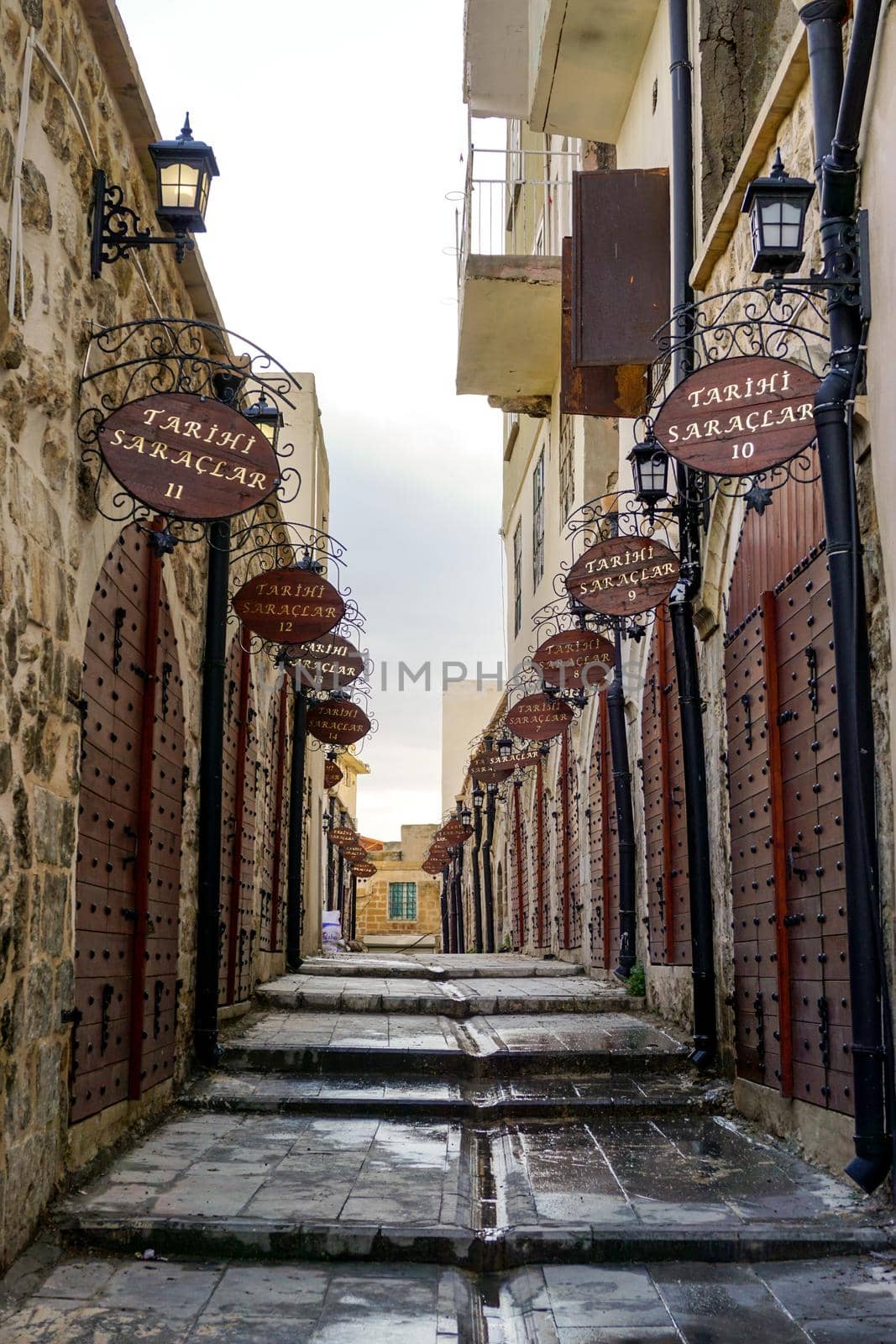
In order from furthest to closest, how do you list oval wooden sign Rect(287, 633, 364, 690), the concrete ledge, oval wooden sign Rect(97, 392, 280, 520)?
oval wooden sign Rect(287, 633, 364, 690)
oval wooden sign Rect(97, 392, 280, 520)
the concrete ledge

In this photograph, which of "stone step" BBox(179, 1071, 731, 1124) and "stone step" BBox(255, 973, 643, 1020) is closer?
"stone step" BBox(179, 1071, 731, 1124)

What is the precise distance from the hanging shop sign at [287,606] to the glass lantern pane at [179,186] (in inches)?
115

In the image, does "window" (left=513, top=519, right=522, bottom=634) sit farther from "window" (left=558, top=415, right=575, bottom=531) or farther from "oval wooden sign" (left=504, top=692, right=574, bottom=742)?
"oval wooden sign" (left=504, top=692, right=574, bottom=742)

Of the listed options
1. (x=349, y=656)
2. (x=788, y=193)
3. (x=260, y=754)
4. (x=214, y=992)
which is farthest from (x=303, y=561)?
(x=788, y=193)

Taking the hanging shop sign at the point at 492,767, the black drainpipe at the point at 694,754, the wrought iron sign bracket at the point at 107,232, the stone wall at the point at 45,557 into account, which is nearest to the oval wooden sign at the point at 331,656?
the black drainpipe at the point at 694,754

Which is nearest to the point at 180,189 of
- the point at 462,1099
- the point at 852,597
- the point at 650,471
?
the point at 852,597

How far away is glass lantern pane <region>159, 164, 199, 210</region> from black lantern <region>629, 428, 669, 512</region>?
386 cm

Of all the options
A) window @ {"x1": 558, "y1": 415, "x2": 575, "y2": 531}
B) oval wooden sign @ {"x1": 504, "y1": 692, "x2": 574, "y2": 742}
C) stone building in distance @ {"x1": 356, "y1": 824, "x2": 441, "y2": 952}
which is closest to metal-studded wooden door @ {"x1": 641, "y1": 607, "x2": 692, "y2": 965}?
oval wooden sign @ {"x1": 504, "y1": 692, "x2": 574, "y2": 742}

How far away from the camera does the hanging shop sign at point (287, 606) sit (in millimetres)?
8617

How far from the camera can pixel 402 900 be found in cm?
5366

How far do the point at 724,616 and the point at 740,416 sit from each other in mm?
2581

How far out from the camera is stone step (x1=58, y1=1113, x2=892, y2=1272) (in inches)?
190

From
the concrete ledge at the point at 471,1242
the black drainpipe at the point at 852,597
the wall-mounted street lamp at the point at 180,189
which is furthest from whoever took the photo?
the wall-mounted street lamp at the point at 180,189

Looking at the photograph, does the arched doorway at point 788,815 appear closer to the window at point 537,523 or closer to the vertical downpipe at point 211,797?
the vertical downpipe at point 211,797
